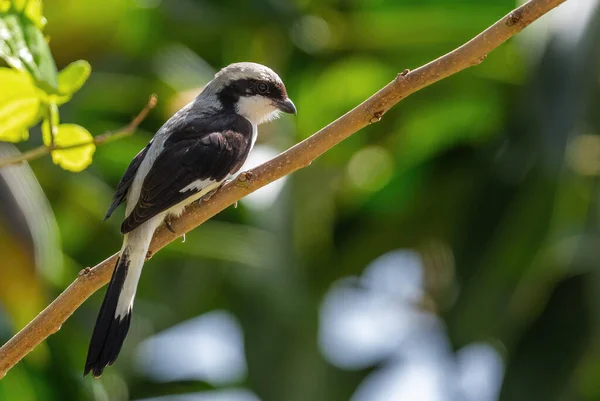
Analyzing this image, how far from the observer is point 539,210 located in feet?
18.9

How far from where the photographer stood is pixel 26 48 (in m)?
1.94

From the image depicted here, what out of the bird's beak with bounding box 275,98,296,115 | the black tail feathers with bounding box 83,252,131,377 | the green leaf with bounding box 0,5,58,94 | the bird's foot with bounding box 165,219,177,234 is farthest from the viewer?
the bird's beak with bounding box 275,98,296,115

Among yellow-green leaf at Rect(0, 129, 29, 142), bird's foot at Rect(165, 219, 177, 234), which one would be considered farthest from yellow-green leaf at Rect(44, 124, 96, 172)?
bird's foot at Rect(165, 219, 177, 234)

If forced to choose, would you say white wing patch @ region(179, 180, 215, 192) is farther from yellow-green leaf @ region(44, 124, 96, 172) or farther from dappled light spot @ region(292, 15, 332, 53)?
dappled light spot @ region(292, 15, 332, 53)

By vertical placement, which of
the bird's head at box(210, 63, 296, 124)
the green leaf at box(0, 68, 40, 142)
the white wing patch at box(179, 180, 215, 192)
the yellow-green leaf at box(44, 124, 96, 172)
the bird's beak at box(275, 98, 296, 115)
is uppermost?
the bird's head at box(210, 63, 296, 124)

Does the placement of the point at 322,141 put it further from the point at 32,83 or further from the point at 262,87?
the point at 262,87

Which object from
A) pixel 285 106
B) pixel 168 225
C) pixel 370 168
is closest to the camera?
pixel 168 225

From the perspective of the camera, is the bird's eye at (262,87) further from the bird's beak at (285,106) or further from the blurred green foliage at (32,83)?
the blurred green foliage at (32,83)

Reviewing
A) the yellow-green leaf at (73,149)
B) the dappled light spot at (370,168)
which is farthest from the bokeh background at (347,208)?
the yellow-green leaf at (73,149)

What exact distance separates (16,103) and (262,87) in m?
2.28

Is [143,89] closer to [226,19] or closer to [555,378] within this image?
[226,19]

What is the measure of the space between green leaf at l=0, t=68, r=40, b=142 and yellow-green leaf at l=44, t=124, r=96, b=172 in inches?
5.0

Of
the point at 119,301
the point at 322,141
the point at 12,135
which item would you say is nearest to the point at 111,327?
the point at 119,301

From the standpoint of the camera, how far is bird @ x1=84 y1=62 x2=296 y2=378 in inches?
129
